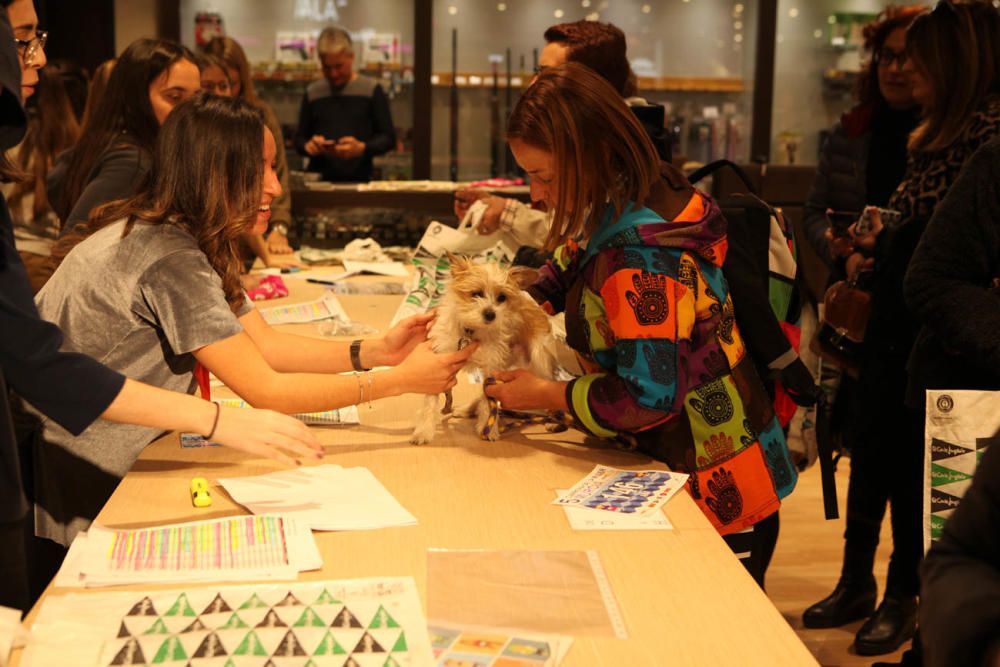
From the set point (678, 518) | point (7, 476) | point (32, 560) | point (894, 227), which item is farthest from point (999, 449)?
point (894, 227)

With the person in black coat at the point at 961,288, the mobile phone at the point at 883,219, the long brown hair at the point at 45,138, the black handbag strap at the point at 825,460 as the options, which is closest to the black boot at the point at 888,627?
the person in black coat at the point at 961,288

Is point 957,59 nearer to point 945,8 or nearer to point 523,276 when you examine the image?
point 945,8

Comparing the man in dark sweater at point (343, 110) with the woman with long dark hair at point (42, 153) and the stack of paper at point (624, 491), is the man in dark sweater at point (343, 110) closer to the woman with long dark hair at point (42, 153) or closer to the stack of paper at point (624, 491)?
the woman with long dark hair at point (42, 153)

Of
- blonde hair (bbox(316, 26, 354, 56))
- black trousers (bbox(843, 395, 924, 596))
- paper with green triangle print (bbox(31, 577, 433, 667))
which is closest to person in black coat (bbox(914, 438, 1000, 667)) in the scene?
paper with green triangle print (bbox(31, 577, 433, 667))

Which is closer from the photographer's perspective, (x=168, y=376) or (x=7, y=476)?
(x=7, y=476)

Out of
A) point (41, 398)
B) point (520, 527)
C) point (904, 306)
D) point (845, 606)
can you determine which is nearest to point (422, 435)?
point (520, 527)

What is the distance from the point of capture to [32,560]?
1.92m

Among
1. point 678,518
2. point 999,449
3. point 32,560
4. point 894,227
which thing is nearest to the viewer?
point 999,449

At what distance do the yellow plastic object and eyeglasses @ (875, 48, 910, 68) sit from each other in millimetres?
2586

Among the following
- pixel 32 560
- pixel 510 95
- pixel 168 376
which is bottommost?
pixel 32 560

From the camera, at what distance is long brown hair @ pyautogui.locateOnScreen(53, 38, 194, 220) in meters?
3.14

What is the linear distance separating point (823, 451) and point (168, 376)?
139 cm

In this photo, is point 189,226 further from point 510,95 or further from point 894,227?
point 510,95

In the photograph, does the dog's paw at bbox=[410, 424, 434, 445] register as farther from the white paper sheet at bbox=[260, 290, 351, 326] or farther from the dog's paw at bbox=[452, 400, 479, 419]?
the white paper sheet at bbox=[260, 290, 351, 326]
